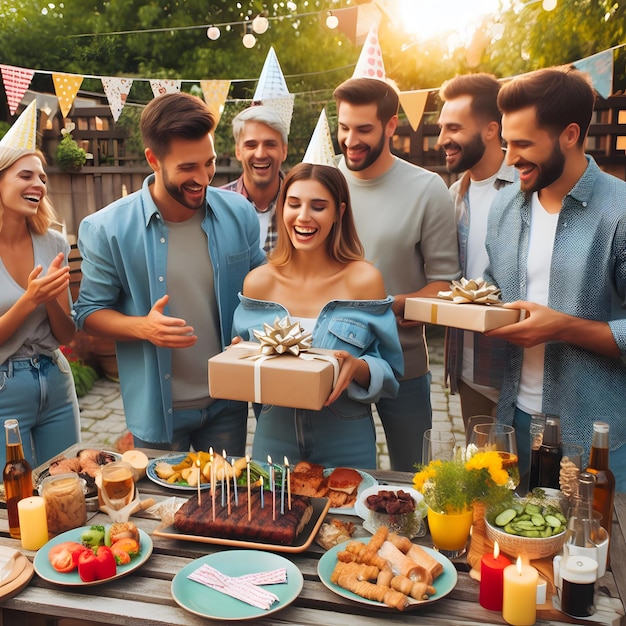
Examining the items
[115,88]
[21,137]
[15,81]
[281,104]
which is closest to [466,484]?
[21,137]

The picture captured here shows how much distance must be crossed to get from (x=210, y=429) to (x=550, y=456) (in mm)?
1551

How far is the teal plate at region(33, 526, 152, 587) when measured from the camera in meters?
1.78

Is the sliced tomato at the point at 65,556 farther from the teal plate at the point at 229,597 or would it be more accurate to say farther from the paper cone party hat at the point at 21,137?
the paper cone party hat at the point at 21,137

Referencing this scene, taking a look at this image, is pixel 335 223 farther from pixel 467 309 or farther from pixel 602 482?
pixel 602 482

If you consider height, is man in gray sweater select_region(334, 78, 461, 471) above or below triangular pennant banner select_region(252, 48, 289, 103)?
below

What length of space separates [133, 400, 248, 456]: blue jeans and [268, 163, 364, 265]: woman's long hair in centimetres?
74

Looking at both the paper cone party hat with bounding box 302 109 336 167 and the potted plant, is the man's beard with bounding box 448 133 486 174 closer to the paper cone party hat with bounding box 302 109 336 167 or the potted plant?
the paper cone party hat with bounding box 302 109 336 167

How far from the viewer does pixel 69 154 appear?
8.70m

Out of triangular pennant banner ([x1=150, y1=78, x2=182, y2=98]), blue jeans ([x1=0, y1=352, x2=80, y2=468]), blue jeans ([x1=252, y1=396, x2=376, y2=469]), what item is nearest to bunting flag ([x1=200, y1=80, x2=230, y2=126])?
triangular pennant banner ([x1=150, y1=78, x2=182, y2=98])

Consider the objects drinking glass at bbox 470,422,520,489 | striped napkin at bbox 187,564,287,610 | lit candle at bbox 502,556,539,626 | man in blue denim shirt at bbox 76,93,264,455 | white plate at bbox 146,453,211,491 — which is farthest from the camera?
man in blue denim shirt at bbox 76,93,264,455

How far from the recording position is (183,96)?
283 cm

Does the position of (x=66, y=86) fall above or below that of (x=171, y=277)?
above

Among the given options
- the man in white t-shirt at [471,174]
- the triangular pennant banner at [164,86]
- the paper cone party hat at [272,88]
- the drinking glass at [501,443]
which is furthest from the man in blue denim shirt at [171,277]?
the triangular pennant banner at [164,86]

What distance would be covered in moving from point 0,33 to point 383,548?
476 inches
